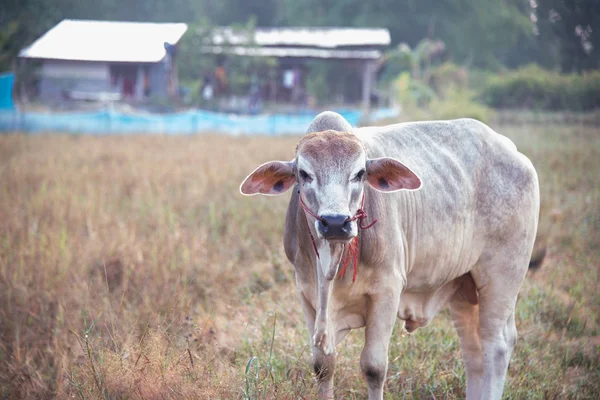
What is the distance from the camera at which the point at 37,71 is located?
9633mm

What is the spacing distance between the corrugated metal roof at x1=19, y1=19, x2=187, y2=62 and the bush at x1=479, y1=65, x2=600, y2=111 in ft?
23.3

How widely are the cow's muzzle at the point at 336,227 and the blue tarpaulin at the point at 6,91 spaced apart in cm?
974

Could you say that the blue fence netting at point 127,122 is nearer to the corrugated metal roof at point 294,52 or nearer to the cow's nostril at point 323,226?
the corrugated metal roof at point 294,52

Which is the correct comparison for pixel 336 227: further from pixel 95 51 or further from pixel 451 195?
pixel 95 51

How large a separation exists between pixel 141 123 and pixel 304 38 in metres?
12.1

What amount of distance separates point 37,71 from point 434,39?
27.5 metres

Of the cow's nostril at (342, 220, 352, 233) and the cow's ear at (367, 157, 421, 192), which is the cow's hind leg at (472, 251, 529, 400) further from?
the cow's nostril at (342, 220, 352, 233)

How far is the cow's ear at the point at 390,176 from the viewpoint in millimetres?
2922

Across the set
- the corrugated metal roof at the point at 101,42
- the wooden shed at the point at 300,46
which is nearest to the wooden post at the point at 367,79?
the wooden shed at the point at 300,46

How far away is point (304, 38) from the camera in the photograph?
26406 millimetres

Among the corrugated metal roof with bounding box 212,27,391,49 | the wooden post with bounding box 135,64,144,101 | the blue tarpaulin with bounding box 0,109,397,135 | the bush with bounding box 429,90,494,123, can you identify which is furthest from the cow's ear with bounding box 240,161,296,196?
the corrugated metal roof with bounding box 212,27,391,49

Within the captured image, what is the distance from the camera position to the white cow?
286cm

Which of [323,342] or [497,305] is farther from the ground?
[323,342]

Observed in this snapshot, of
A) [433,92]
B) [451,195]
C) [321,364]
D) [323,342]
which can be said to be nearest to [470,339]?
[451,195]
